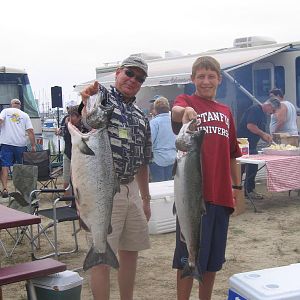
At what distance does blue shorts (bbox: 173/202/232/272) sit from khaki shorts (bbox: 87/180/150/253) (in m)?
0.24

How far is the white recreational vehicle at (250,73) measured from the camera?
10.4 metres

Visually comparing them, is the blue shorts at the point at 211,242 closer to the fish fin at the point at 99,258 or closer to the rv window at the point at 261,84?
the fish fin at the point at 99,258

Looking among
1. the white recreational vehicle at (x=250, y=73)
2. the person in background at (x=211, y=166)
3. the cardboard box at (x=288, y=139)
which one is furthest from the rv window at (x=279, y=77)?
the person in background at (x=211, y=166)

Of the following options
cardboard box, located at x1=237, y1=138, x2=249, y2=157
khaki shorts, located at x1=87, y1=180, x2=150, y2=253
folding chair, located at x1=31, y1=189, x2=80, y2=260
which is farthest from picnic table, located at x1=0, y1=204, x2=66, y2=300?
cardboard box, located at x1=237, y1=138, x2=249, y2=157

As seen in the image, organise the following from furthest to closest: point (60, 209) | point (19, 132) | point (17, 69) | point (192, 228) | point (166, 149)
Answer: point (17, 69)
point (19, 132)
point (166, 149)
point (60, 209)
point (192, 228)

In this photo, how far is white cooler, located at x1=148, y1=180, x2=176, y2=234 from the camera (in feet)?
20.2

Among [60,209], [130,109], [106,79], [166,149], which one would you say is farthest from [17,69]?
[130,109]

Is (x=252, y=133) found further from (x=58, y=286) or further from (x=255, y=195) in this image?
(x=58, y=286)

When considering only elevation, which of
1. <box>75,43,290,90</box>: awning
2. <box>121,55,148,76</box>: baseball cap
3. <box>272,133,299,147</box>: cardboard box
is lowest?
<box>272,133,299,147</box>: cardboard box

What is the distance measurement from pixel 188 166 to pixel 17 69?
10.7 m

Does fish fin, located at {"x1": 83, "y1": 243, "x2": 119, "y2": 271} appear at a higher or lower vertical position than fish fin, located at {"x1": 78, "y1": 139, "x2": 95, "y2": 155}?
lower

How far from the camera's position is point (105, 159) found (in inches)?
105

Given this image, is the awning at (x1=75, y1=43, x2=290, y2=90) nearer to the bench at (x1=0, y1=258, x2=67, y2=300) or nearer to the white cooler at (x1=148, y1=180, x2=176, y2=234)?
the white cooler at (x1=148, y1=180, x2=176, y2=234)

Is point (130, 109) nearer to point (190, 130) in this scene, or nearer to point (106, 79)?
point (190, 130)
